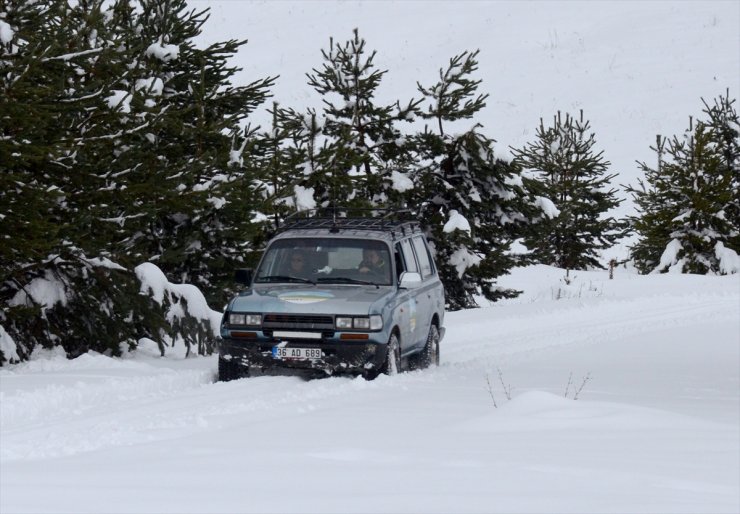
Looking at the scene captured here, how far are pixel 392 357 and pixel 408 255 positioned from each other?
1942mm

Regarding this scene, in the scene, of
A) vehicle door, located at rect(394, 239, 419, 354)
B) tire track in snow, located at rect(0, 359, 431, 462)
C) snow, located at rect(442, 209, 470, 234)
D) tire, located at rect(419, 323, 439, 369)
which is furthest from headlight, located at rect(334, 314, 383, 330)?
snow, located at rect(442, 209, 470, 234)

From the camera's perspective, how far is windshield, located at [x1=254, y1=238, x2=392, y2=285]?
12.5 meters

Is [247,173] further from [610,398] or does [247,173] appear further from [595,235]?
[595,235]

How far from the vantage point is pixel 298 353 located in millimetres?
11438

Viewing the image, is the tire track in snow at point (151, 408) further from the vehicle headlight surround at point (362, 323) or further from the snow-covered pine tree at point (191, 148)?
the snow-covered pine tree at point (191, 148)

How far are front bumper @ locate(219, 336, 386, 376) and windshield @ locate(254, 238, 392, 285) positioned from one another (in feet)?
3.67

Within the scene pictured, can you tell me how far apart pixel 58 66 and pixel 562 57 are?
59772mm

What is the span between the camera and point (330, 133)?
24234 mm

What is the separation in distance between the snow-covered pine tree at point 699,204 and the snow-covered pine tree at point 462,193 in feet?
33.2

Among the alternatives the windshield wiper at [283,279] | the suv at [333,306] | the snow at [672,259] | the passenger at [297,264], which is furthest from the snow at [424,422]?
the snow at [672,259]

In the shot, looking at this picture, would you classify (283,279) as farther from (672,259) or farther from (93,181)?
(672,259)

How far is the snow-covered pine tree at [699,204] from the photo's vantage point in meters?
33.1

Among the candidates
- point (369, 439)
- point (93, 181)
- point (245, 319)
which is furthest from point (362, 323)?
point (93, 181)

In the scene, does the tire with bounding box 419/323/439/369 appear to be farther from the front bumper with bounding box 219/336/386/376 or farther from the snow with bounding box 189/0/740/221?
the snow with bounding box 189/0/740/221
